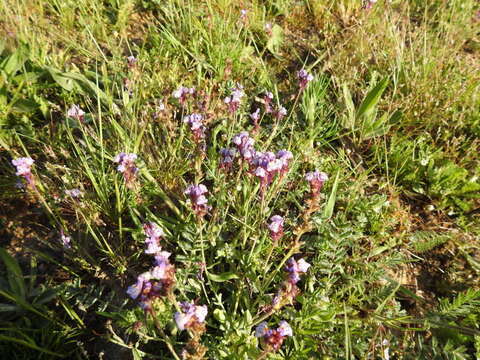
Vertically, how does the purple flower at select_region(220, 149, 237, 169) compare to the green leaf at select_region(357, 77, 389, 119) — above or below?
below

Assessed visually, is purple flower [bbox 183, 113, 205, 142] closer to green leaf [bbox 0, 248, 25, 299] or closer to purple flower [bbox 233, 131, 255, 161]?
purple flower [bbox 233, 131, 255, 161]

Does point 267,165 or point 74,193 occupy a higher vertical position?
point 267,165

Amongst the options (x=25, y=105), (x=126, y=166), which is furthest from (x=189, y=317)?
(x=25, y=105)

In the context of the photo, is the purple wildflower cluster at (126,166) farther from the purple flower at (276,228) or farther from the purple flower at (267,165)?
the purple flower at (276,228)

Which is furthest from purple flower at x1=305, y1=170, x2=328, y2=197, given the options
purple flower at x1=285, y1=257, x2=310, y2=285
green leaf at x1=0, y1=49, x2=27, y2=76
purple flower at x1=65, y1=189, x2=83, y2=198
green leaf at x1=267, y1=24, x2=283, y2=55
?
green leaf at x1=0, y1=49, x2=27, y2=76

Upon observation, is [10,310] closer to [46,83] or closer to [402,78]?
[46,83]

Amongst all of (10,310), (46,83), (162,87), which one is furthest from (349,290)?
(46,83)

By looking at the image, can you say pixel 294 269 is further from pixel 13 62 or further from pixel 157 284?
pixel 13 62

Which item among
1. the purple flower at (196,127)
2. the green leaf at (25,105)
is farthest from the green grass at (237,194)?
the purple flower at (196,127)

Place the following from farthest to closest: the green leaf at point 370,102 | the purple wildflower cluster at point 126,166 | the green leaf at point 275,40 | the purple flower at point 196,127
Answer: the green leaf at point 275,40 < the green leaf at point 370,102 < the purple flower at point 196,127 < the purple wildflower cluster at point 126,166
